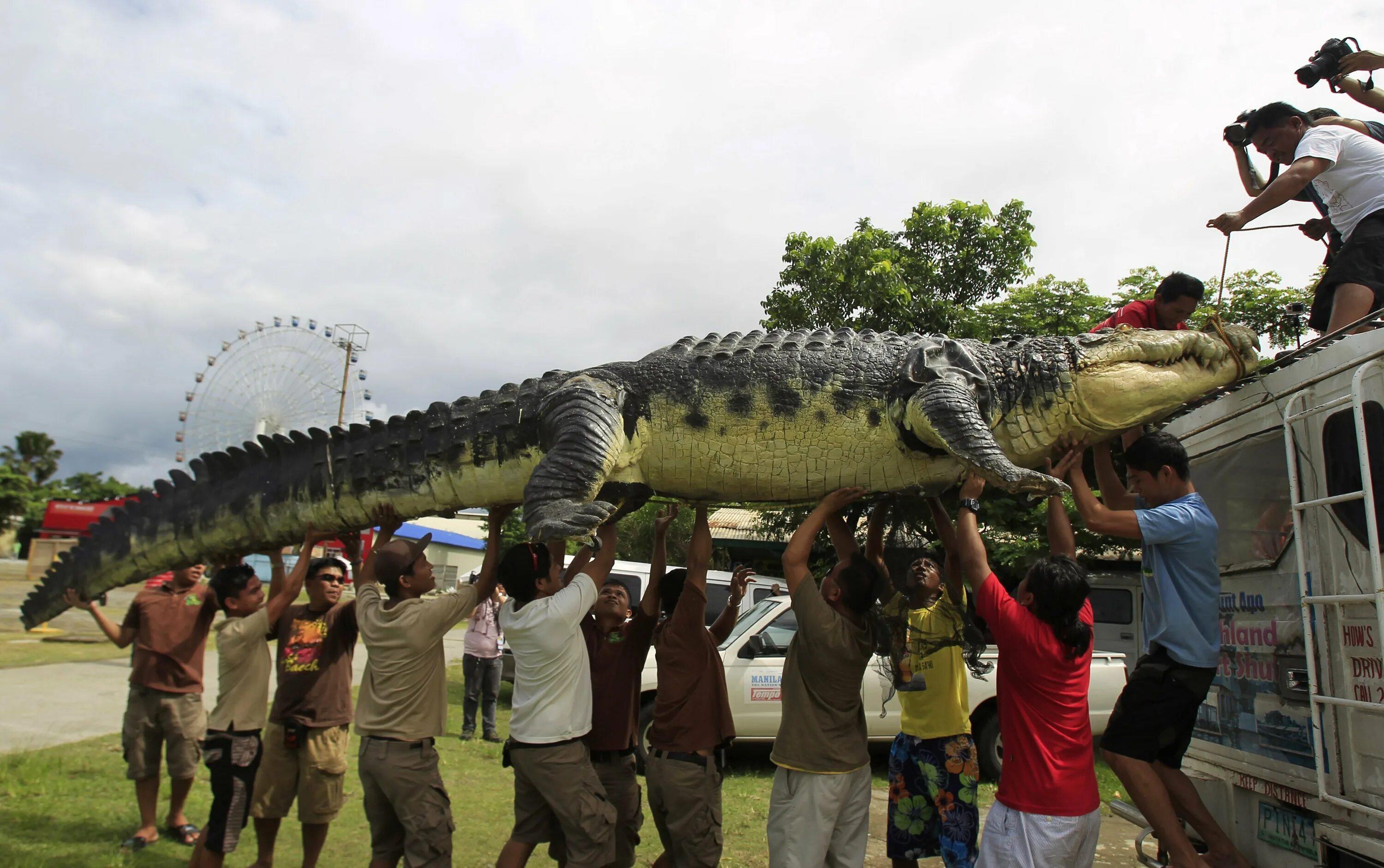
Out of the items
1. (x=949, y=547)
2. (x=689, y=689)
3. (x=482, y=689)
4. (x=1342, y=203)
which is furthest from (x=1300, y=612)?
(x=482, y=689)

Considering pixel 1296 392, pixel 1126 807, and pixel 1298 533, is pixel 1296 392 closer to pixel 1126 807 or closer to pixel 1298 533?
pixel 1298 533

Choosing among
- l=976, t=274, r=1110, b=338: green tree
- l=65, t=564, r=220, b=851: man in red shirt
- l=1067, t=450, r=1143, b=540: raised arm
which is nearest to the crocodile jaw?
l=1067, t=450, r=1143, b=540: raised arm

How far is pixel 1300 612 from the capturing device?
324 cm

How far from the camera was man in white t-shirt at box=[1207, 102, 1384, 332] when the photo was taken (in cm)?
366

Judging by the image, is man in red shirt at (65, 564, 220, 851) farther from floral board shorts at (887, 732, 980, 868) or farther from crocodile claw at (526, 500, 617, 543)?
floral board shorts at (887, 732, 980, 868)

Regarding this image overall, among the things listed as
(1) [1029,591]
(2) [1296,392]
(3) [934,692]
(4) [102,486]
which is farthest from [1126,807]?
(4) [102,486]

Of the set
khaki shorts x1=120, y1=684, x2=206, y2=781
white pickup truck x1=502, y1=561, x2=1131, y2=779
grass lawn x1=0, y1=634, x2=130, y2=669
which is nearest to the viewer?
khaki shorts x1=120, y1=684, x2=206, y2=781

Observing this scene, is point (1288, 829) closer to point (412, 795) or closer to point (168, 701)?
point (412, 795)

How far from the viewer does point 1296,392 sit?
10.6 feet

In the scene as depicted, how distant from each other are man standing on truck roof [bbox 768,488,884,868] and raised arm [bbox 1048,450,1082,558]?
783 mm

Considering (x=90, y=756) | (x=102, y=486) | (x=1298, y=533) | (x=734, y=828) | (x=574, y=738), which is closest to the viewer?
(x=1298, y=533)

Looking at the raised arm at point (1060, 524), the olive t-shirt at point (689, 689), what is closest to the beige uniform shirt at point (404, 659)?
the olive t-shirt at point (689, 689)

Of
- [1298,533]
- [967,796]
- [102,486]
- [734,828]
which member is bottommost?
[734,828]

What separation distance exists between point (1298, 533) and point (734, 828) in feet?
14.7
